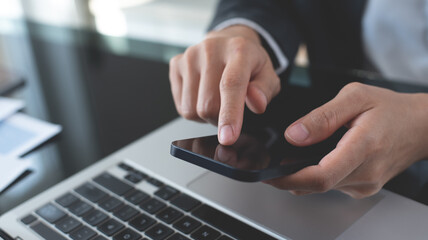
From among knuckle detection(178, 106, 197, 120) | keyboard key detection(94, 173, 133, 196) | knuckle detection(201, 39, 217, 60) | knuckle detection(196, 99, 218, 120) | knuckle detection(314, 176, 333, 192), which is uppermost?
knuckle detection(201, 39, 217, 60)

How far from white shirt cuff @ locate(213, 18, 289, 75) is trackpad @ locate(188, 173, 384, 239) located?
0.86ft

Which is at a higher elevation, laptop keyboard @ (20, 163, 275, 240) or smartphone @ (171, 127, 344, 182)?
smartphone @ (171, 127, 344, 182)

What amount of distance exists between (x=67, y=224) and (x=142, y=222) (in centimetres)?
7

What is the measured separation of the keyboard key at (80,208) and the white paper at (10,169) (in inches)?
4.3

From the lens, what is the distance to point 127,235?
362 mm

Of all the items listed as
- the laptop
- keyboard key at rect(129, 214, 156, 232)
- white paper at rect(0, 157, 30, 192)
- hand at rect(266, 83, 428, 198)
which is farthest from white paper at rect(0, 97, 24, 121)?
hand at rect(266, 83, 428, 198)

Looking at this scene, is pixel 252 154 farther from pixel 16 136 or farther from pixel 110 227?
pixel 16 136

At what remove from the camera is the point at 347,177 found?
0.35m

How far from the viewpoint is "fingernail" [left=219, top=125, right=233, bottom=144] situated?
1.15ft

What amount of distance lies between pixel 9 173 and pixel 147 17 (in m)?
1.73

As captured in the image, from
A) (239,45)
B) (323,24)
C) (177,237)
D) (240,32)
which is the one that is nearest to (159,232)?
(177,237)

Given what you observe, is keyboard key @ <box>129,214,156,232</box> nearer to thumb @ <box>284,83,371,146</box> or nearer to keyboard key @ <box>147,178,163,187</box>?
keyboard key @ <box>147,178,163,187</box>

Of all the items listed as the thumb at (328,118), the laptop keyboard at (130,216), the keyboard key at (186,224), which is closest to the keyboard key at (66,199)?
the laptop keyboard at (130,216)

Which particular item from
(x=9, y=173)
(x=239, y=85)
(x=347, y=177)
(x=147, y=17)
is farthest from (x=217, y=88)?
(x=147, y=17)
